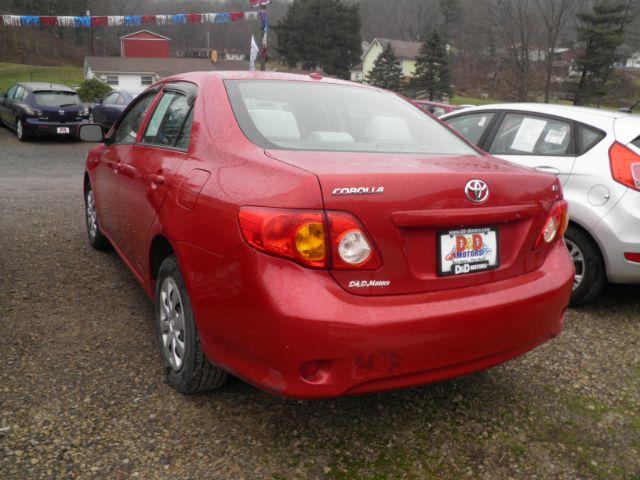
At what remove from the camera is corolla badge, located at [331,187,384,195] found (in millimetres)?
2047

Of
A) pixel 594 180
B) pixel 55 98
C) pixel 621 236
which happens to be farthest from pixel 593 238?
pixel 55 98

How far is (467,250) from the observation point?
2281mm

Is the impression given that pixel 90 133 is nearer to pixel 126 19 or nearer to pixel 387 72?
pixel 126 19

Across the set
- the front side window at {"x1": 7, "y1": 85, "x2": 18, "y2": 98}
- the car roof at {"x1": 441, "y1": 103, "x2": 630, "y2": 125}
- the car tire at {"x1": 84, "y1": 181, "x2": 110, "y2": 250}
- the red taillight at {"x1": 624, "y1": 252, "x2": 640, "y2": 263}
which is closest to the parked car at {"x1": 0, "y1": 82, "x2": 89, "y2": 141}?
the front side window at {"x1": 7, "y1": 85, "x2": 18, "y2": 98}

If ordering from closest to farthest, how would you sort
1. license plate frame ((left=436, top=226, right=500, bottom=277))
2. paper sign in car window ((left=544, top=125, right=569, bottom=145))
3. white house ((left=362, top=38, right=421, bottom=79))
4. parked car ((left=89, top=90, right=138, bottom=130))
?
license plate frame ((left=436, top=226, right=500, bottom=277)), paper sign in car window ((left=544, top=125, right=569, bottom=145)), parked car ((left=89, top=90, right=138, bottom=130)), white house ((left=362, top=38, right=421, bottom=79))

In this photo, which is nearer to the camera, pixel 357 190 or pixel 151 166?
pixel 357 190

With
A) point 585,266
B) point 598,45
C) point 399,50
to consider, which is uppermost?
point 399,50

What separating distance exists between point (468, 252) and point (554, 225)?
587 mm

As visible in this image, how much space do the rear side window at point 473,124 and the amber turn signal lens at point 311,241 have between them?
3246mm

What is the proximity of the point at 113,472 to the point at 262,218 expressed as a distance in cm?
116

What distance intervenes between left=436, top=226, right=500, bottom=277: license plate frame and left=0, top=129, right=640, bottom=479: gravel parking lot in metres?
0.80

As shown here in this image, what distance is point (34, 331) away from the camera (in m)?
3.45

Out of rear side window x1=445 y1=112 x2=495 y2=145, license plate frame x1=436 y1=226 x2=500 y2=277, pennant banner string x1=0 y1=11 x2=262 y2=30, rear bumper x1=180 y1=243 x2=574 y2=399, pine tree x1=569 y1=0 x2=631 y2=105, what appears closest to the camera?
rear bumper x1=180 y1=243 x2=574 y2=399

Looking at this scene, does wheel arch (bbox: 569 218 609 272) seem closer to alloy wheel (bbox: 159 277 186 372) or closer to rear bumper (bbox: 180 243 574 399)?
rear bumper (bbox: 180 243 574 399)
